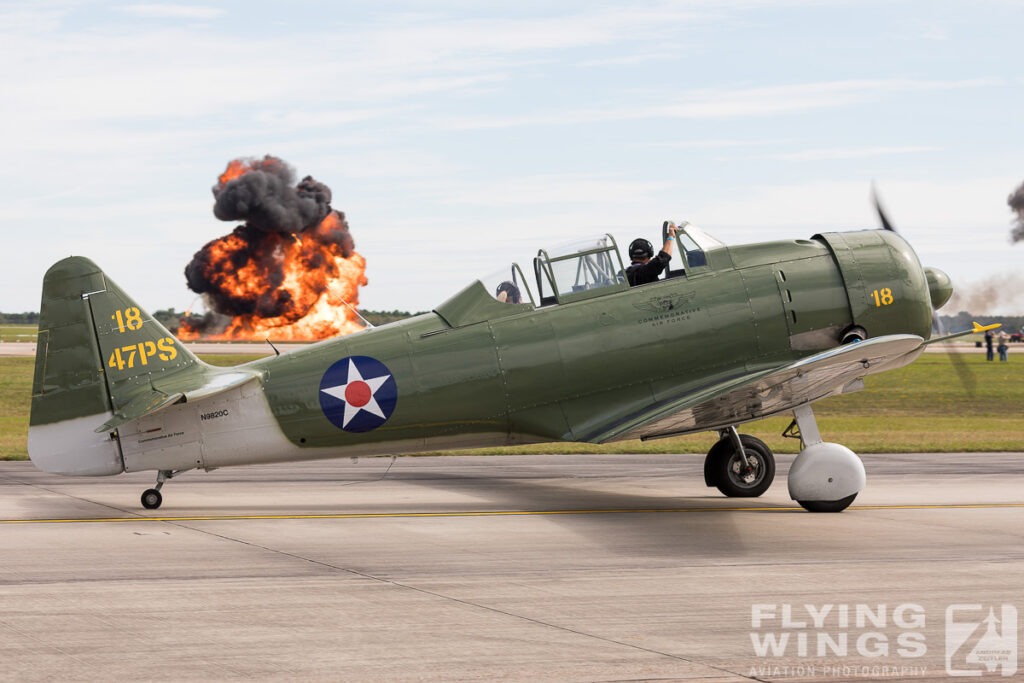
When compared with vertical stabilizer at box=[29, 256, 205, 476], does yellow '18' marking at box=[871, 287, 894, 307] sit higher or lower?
lower

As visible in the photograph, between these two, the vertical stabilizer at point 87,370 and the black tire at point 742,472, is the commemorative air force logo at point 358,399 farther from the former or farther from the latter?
the black tire at point 742,472

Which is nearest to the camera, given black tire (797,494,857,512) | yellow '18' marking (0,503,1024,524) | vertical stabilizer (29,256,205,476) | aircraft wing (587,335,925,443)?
aircraft wing (587,335,925,443)

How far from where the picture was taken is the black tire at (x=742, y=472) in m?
13.1

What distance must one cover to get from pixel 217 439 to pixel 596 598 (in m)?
5.16

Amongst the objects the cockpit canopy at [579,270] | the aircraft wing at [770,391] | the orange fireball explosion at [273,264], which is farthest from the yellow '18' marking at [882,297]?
the orange fireball explosion at [273,264]

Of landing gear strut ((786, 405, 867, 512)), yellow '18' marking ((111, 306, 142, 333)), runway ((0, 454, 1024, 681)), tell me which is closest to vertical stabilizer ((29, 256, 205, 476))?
yellow '18' marking ((111, 306, 142, 333))

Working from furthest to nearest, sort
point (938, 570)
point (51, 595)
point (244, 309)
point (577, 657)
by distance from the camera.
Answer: point (244, 309) < point (938, 570) < point (51, 595) < point (577, 657)

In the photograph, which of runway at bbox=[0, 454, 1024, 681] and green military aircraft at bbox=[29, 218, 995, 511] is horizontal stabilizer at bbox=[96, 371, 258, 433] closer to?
green military aircraft at bbox=[29, 218, 995, 511]

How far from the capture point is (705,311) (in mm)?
11836

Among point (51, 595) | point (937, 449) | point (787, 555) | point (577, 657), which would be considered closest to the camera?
point (577, 657)

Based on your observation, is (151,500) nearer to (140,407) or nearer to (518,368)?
(140,407)

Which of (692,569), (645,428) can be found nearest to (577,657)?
(692,569)

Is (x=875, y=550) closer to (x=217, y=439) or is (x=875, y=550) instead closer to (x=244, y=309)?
(x=217, y=439)

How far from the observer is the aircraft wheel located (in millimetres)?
11938
